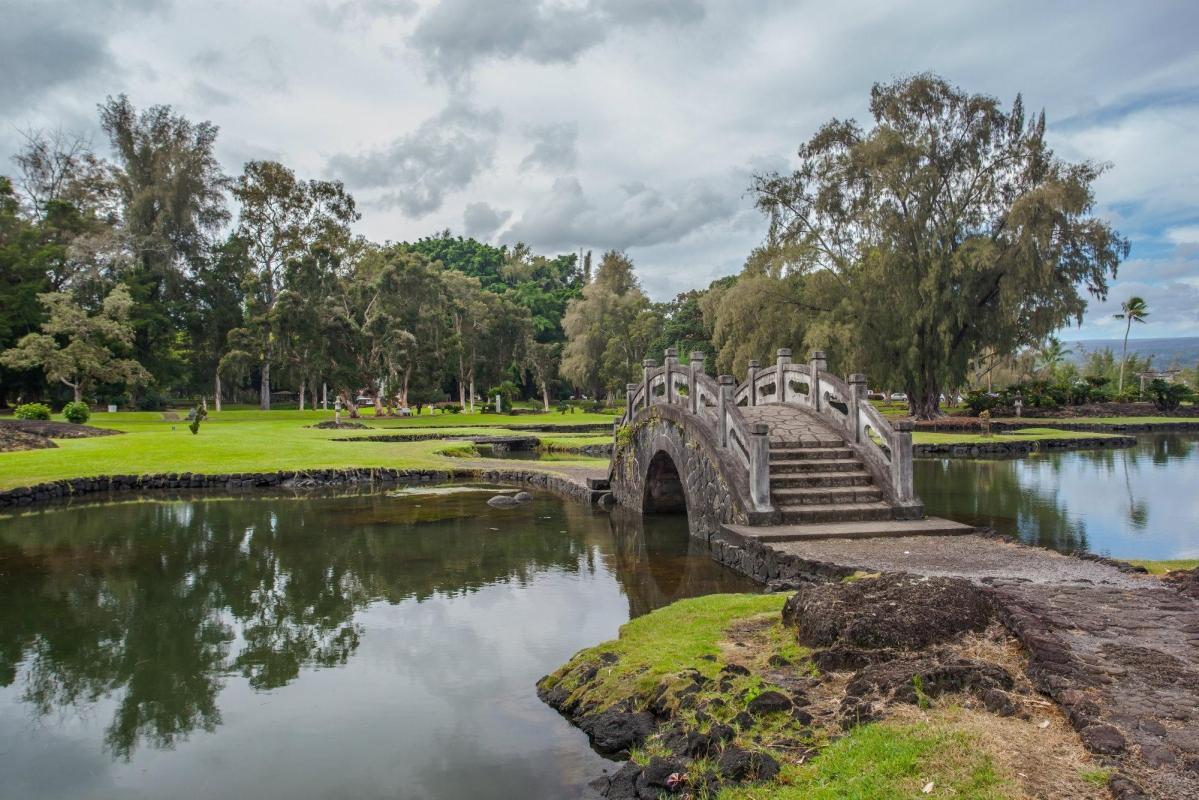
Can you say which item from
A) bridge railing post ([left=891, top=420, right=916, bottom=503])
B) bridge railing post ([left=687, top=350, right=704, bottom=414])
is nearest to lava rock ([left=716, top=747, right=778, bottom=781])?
bridge railing post ([left=891, top=420, right=916, bottom=503])

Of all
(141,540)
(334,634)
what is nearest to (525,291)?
(141,540)

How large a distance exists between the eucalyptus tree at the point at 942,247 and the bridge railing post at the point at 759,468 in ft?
93.7

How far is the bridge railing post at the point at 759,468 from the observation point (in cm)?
1199

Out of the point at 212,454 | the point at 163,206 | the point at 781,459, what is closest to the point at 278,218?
the point at 163,206

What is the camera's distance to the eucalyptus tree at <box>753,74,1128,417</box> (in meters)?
37.8

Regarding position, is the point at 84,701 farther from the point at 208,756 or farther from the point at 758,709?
the point at 758,709

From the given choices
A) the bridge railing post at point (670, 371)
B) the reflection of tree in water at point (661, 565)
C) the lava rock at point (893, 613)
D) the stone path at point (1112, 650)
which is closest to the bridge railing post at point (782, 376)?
the bridge railing post at point (670, 371)

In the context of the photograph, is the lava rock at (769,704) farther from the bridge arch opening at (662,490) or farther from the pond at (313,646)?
the bridge arch opening at (662,490)

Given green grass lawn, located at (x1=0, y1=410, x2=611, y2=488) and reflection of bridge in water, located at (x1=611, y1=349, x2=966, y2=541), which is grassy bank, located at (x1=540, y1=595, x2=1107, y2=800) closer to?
reflection of bridge in water, located at (x1=611, y1=349, x2=966, y2=541)

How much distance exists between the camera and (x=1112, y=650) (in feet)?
18.4

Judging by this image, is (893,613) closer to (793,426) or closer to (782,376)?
(793,426)

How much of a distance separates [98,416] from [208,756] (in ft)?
148

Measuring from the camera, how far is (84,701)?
764 centimetres

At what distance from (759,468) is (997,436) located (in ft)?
91.8
